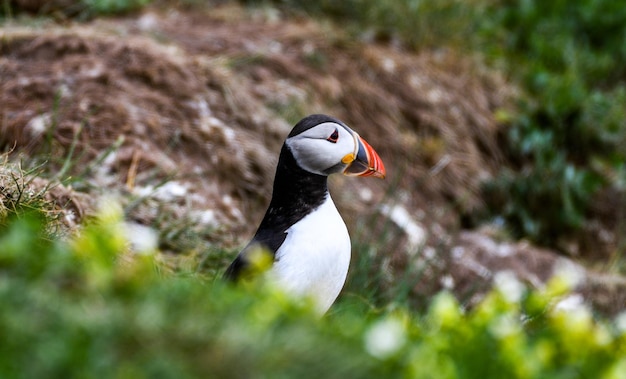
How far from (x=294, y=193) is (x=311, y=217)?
0.12 m

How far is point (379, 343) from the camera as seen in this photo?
1.52 metres

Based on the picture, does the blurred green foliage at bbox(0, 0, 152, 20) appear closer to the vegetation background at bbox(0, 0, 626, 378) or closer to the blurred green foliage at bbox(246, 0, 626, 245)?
the vegetation background at bbox(0, 0, 626, 378)

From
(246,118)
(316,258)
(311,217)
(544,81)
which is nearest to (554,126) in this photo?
(544,81)

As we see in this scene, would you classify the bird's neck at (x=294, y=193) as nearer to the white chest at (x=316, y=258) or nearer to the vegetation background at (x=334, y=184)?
the white chest at (x=316, y=258)

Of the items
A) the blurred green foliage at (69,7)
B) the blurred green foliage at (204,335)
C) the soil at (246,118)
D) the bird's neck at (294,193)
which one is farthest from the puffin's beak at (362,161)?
the blurred green foliage at (69,7)

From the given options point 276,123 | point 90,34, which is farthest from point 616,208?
point 90,34

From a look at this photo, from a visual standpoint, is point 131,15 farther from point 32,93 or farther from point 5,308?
point 5,308

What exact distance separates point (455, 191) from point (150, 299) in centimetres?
482

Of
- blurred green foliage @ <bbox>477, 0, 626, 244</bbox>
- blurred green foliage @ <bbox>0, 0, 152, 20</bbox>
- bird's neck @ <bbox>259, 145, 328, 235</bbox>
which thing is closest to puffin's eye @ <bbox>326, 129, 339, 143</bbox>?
bird's neck @ <bbox>259, 145, 328, 235</bbox>

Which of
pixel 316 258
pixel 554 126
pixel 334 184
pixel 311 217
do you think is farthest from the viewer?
pixel 554 126

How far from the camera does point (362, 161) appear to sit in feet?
9.14

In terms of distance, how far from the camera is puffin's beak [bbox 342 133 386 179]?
2766 mm

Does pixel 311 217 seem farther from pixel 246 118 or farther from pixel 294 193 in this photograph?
pixel 246 118

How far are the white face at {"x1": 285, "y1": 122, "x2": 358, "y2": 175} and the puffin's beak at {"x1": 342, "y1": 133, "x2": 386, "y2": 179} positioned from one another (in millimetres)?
12
